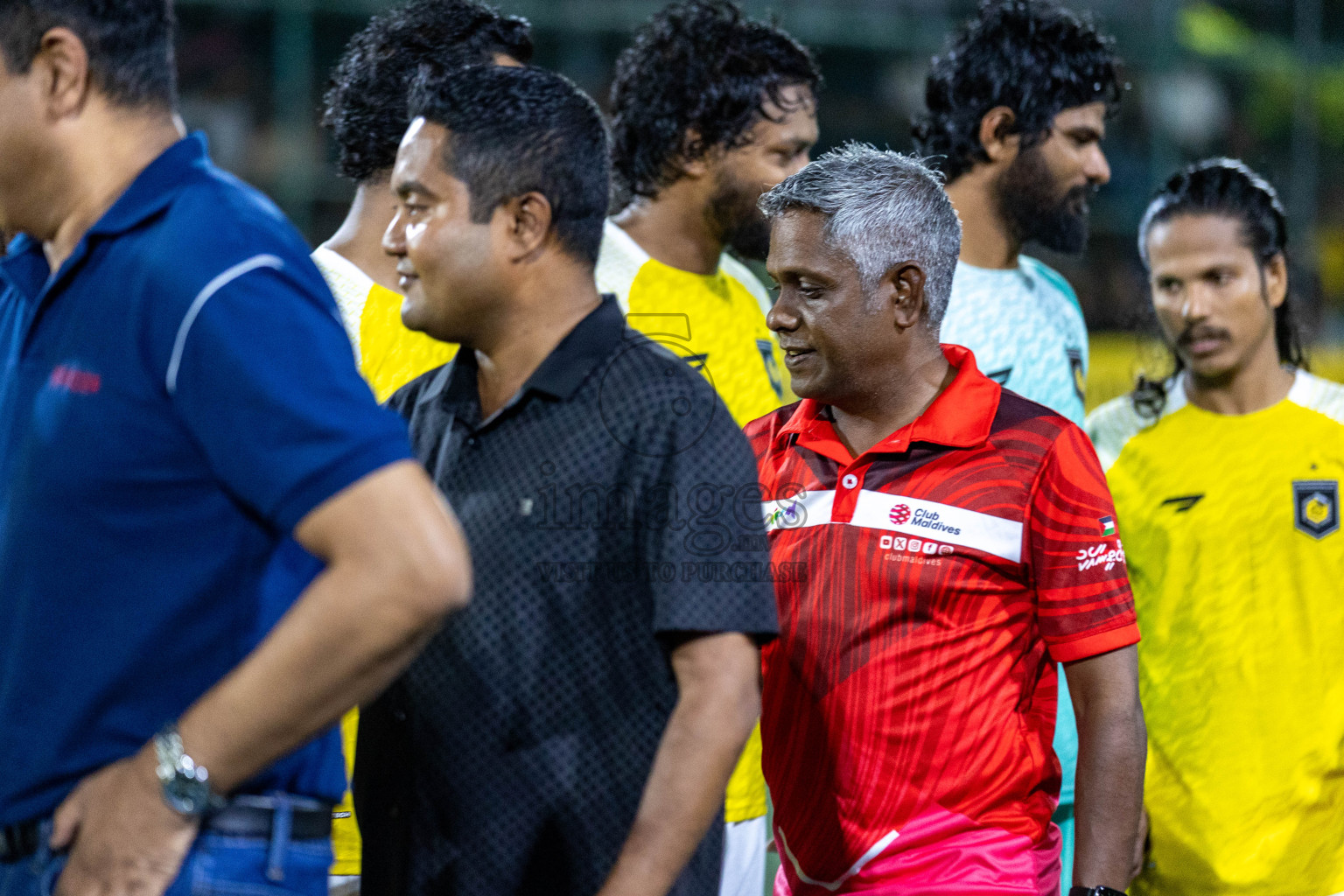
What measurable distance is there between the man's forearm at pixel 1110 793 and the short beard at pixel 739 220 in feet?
4.85

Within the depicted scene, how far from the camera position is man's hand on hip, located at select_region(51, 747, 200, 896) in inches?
52.5

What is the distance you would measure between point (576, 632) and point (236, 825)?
1.52 ft

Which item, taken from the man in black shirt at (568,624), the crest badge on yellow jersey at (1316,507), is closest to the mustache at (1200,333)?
the crest badge on yellow jersey at (1316,507)

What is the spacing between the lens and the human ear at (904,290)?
7.56ft

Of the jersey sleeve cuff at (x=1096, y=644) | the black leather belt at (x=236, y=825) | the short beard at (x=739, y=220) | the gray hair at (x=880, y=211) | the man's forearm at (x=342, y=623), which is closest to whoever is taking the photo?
the man's forearm at (x=342, y=623)

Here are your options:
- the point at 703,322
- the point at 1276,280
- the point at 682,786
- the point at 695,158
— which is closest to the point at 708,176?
the point at 695,158

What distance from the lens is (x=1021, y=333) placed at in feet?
10.2

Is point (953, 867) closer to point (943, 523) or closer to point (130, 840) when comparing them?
point (943, 523)

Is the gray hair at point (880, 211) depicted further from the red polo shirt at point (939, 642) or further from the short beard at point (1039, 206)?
the short beard at point (1039, 206)

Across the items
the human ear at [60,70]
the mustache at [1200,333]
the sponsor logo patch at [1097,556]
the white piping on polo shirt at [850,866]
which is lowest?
the white piping on polo shirt at [850,866]

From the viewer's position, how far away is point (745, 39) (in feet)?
11.6

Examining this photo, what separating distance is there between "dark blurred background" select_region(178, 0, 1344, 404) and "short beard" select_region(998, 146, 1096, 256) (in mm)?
5783

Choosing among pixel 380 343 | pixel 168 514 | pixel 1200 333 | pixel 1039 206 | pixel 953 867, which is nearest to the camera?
pixel 168 514

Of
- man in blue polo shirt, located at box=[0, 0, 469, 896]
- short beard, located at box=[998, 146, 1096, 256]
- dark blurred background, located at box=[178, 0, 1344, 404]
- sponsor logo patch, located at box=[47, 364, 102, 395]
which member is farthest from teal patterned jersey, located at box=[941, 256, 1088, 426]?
dark blurred background, located at box=[178, 0, 1344, 404]
